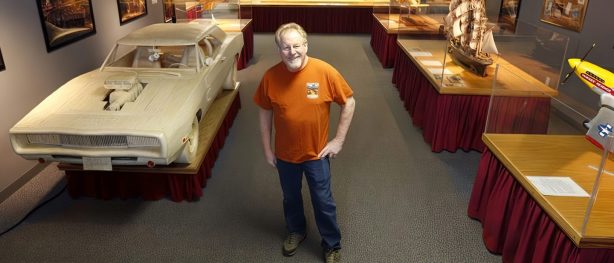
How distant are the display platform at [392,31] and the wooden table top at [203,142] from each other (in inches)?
131

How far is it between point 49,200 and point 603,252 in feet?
14.1

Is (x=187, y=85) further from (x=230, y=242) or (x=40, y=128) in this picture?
(x=230, y=242)

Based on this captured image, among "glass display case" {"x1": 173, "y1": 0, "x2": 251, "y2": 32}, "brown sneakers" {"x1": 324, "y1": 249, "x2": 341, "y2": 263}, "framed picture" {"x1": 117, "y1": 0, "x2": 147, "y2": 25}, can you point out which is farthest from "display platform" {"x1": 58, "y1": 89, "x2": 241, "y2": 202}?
"glass display case" {"x1": 173, "y1": 0, "x2": 251, "y2": 32}

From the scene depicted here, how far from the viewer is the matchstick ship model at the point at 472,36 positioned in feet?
16.7

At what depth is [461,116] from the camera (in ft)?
15.8

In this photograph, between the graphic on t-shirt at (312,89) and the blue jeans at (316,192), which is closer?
the graphic on t-shirt at (312,89)

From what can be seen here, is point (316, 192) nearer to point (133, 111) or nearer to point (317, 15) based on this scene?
point (133, 111)

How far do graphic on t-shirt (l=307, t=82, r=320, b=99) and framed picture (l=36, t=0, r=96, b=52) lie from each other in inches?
143

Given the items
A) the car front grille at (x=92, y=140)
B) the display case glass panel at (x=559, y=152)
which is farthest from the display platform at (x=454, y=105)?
the car front grille at (x=92, y=140)

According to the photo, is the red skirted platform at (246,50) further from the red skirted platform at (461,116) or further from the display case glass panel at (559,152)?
the display case glass panel at (559,152)

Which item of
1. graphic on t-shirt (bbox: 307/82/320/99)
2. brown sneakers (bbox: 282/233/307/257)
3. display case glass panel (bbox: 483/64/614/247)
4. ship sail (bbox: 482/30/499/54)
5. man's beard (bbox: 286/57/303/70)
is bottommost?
brown sneakers (bbox: 282/233/307/257)

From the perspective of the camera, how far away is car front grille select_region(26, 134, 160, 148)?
3188mm

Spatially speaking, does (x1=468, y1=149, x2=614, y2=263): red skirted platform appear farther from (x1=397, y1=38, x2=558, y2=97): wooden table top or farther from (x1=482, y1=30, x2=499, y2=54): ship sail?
(x1=482, y1=30, x2=499, y2=54): ship sail

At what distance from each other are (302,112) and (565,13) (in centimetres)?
524
